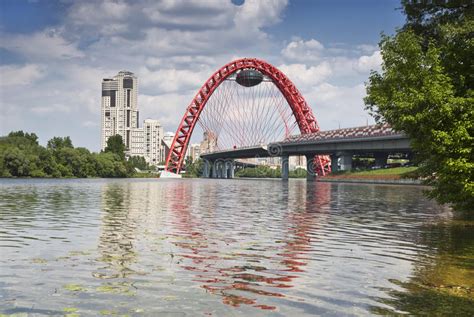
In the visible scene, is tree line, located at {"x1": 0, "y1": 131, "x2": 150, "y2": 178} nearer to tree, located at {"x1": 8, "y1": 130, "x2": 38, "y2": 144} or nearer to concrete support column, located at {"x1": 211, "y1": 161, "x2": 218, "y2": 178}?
tree, located at {"x1": 8, "y1": 130, "x2": 38, "y2": 144}

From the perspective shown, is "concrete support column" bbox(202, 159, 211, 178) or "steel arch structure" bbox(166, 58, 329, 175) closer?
"steel arch structure" bbox(166, 58, 329, 175)

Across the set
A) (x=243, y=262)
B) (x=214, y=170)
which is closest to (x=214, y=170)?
(x=214, y=170)

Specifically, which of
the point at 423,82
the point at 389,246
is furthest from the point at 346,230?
the point at 423,82

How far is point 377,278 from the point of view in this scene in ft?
34.9

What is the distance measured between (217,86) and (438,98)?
131 metres

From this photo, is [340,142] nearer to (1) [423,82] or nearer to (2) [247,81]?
(2) [247,81]

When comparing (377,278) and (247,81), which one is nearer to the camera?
(377,278)

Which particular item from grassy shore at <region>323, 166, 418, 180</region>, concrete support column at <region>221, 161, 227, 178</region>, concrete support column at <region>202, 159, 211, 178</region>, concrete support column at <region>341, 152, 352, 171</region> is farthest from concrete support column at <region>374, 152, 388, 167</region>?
concrete support column at <region>202, 159, 211, 178</region>

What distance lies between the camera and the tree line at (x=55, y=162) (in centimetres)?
10575

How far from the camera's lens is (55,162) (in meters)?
116

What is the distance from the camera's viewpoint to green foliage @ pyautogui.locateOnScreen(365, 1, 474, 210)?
63.4ft

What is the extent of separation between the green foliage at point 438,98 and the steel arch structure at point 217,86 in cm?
12354

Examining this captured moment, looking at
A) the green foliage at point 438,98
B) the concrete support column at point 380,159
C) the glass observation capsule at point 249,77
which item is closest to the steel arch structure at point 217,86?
the glass observation capsule at point 249,77

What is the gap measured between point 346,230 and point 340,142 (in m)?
90.4
